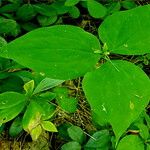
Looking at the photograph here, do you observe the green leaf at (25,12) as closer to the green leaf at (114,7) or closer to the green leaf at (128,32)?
the green leaf at (114,7)

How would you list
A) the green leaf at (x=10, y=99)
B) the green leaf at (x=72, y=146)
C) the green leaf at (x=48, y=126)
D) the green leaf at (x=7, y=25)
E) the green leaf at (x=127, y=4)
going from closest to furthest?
the green leaf at (x=10, y=99) < the green leaf at (x=48, y=126) < the green leaf at (x=72, y=146) < the green leaf at (x=7, y=25) < the green leaf at (x=127, y=4)

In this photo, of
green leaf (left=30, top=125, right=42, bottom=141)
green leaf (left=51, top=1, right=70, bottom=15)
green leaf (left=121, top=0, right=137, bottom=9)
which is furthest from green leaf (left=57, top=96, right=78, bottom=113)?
green leaf (left=121, top=0, right=137, bottom=9)

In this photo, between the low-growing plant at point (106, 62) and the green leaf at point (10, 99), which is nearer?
the low-growing plant at point (106, 62)

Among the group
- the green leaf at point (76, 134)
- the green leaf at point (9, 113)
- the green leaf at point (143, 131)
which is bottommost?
the green leaf at point (76, 134)

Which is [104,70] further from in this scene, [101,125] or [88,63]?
[101,125]

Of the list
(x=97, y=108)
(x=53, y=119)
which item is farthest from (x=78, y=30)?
(x=53, y=119)

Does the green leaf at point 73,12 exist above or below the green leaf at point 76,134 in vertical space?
above

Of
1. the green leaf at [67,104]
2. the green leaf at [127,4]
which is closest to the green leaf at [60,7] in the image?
the green leaf at [127,4]
